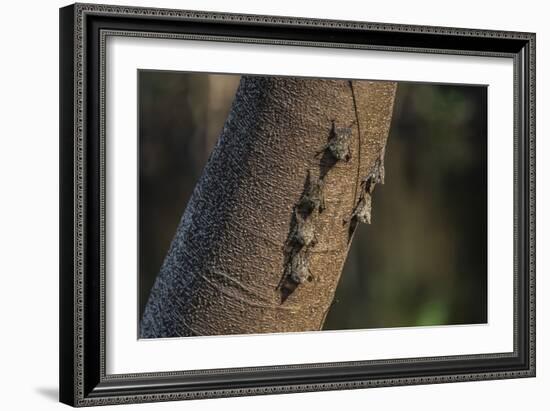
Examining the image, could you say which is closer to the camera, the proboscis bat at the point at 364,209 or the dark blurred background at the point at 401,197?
the dark blurred background at the point at 401,197

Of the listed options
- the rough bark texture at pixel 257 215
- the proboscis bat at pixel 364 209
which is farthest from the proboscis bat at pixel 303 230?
the proboscis bat at pixel 364 209

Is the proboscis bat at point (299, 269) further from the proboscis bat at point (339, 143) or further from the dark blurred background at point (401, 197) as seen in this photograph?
the proboscis bat at point (339, 143)

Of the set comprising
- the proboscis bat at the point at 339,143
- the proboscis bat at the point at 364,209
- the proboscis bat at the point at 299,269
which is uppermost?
the proboscis bat at the point at 339,143

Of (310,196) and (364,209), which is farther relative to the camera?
(364,209)

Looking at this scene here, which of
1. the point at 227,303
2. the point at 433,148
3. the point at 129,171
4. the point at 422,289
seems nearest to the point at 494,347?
the point at 422,289

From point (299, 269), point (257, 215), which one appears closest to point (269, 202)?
point (257, 215)

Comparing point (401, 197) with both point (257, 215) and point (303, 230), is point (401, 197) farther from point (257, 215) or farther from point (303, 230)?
point (257, 215)

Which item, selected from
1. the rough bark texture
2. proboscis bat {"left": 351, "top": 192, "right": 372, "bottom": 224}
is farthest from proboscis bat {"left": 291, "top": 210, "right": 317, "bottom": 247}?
proboscis bat {"left": 351, "top": 192, "right": 372, "bottom": 224}
